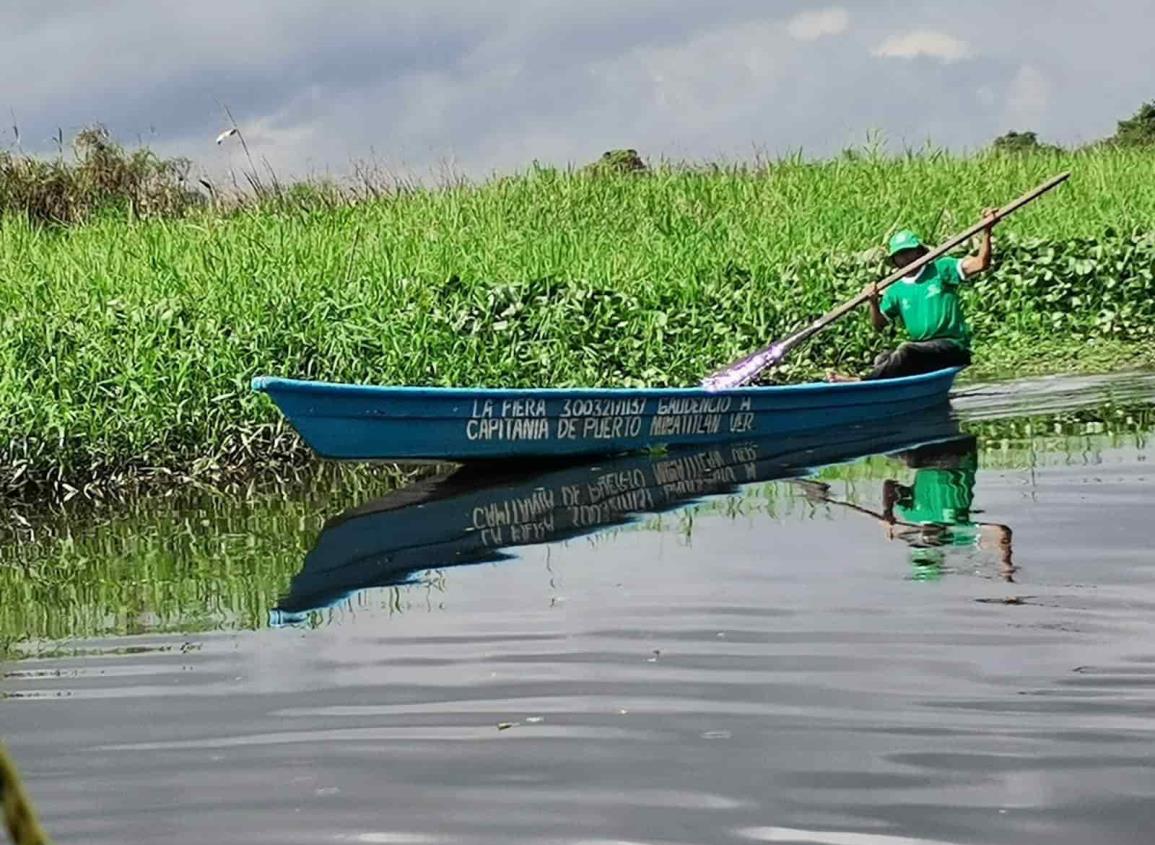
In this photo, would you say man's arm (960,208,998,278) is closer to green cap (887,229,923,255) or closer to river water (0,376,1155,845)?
green cap (887,229,923,255)

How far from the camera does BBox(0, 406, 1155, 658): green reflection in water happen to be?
19.2ft

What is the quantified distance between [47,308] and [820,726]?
9414 mm

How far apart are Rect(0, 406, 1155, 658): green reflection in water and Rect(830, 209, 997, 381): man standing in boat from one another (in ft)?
3.48

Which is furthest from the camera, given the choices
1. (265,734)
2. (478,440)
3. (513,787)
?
(478,440)

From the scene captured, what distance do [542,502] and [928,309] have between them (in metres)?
4.41

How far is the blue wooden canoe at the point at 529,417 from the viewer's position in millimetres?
8531

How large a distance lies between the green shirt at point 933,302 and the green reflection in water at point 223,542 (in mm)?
1169

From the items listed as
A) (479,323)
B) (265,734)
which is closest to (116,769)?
(265,734)

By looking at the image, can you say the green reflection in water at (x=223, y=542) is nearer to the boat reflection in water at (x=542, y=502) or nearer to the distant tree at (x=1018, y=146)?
the boat reflection in water at (x=542, y=502)

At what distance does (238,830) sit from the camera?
3254mm

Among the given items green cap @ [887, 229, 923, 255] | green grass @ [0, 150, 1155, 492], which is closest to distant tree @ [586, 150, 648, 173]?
green grass @ [0, 150, 1155, 492]

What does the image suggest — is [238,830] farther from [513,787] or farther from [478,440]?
[478,440]

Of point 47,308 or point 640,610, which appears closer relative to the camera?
point 640,610

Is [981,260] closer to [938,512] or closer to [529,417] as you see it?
[529,417]
